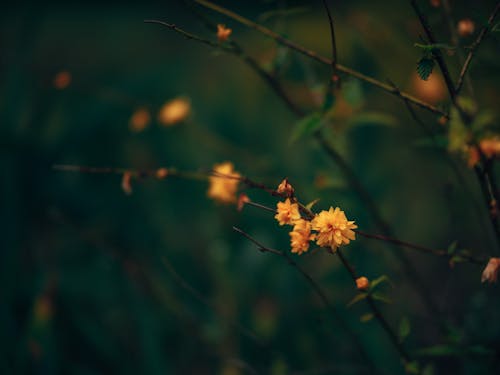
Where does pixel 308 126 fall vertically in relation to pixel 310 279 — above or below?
above

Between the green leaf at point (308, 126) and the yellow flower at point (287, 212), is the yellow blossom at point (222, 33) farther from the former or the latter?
the yellow flower at point (287, 212)

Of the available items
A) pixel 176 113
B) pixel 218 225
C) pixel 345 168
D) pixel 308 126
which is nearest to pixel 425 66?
pixel 308 126

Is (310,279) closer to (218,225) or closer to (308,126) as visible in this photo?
(308,126)

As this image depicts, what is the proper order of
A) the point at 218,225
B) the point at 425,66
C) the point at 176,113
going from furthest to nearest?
the point at 218,225, the point at 176,113, the point at 425,66

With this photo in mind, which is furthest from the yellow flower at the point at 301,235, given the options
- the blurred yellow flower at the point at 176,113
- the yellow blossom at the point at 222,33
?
the blurred yellow flower at the point at 176,113

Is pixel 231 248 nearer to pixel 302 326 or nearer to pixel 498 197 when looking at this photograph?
pixel 302 326

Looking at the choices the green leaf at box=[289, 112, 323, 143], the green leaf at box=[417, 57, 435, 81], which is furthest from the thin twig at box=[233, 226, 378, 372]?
the green leaf at box=[417, 57, 435, 81]
